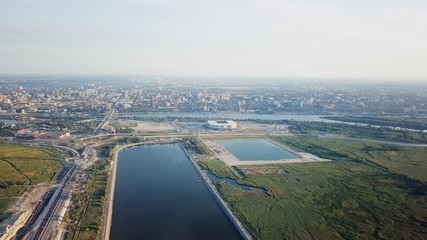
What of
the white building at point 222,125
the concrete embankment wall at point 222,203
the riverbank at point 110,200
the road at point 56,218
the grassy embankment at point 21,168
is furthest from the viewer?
the white building at point 222,125

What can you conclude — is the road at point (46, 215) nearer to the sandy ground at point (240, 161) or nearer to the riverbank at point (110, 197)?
the riverbank at point (110, 197)

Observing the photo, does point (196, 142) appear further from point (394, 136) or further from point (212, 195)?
point (394, 136)

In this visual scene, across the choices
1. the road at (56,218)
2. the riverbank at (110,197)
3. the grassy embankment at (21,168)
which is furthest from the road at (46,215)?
the riverbank at (110,197)

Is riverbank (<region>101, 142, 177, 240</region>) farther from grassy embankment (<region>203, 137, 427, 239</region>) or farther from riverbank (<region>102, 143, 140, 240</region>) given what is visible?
grassy embankment (<region>203, 137, 427, 239</region>)

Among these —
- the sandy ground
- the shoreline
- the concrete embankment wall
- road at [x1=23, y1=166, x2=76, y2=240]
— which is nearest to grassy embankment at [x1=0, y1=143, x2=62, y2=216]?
road at [x1=23, y1=166, x2=76, y2=240]

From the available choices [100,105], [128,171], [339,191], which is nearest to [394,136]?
[339,191]

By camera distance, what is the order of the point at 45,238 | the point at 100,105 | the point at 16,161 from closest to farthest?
the point at 45,238 < the point at 16,161 < the point at 100,105
